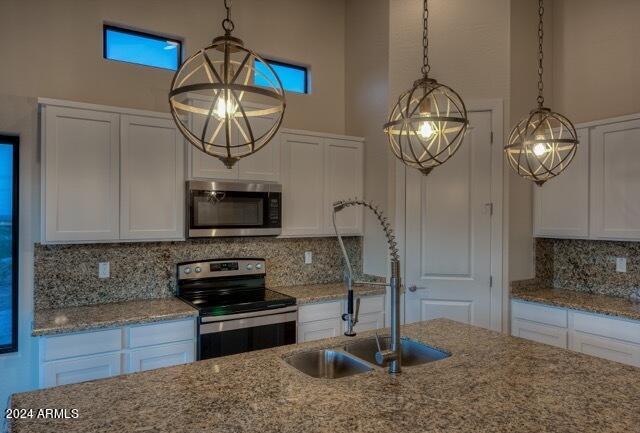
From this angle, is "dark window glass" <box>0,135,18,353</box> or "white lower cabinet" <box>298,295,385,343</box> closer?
"dark window glass" <box>0,135,18,353</box>

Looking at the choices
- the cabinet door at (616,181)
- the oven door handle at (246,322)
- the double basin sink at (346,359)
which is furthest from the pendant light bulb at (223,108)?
the cabinet door at (616,181)

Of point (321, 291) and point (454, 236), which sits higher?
point (454, 236)

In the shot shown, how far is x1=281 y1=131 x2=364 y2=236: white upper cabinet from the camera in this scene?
143 inches

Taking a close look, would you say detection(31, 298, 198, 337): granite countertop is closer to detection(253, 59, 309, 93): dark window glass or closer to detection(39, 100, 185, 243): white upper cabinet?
detection(39, 100, 185, 243): white upper cabinet

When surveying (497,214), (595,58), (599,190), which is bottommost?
(497,214)

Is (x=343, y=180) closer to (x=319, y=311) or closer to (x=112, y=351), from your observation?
(x=319, y=311)

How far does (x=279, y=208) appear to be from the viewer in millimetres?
3479

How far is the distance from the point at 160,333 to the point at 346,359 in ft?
4.54

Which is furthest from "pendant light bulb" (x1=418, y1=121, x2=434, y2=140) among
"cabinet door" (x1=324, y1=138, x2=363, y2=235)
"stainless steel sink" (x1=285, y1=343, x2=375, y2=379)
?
"cabinet door" (x1=324, y1=138, x2=363, y2=235)

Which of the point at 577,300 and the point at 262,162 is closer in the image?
the point at 577,300

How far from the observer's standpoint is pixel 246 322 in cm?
297

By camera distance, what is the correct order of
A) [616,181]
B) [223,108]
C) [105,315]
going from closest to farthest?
[223,108] < [105,315] < [616,181]

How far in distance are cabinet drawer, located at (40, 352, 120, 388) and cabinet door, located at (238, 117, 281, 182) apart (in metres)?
1.55

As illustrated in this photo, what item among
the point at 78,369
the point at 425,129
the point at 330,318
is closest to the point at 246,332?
the point at 330,318
